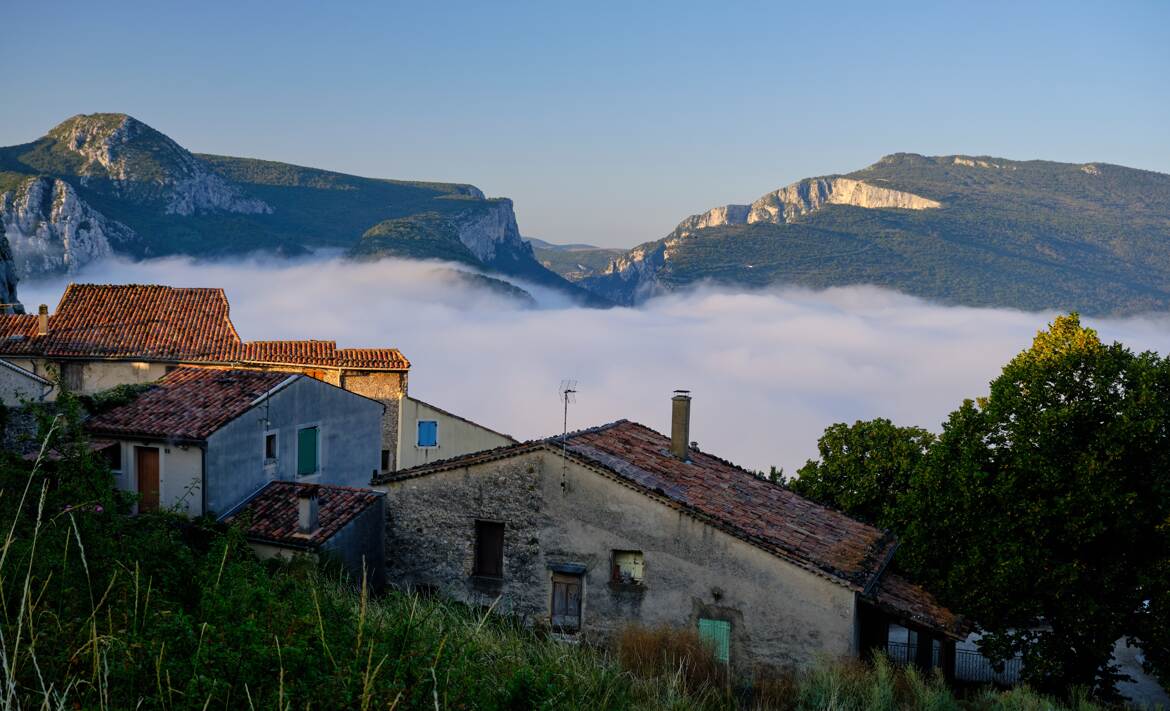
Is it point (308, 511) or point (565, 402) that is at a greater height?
point (565, 402)

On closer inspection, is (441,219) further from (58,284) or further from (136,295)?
(136,295)

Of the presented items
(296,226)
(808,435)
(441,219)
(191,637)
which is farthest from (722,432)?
(191,637)

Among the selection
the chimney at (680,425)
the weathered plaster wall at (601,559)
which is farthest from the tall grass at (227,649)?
the chimney at (680,425)

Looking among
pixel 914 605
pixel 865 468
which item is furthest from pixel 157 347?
pixel 914 605

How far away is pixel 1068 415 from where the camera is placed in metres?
20.0

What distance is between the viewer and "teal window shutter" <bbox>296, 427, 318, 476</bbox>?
77.9 ft

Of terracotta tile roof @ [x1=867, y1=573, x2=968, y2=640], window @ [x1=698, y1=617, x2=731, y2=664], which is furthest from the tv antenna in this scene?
terracotta tile roof @ [x1=867, y1=573, x2=968, y2=640]

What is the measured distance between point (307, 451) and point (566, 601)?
8.77 metres

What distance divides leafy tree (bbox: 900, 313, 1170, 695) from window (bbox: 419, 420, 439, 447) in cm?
2058

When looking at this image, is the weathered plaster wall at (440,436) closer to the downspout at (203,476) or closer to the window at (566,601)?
the downspout at (203,476)

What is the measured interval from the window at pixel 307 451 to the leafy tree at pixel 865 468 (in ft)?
45.7

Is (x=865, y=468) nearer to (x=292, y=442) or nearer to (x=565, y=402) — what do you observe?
(x=565, y=402)

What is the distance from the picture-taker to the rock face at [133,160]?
6097 inches

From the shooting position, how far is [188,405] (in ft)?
71.5
